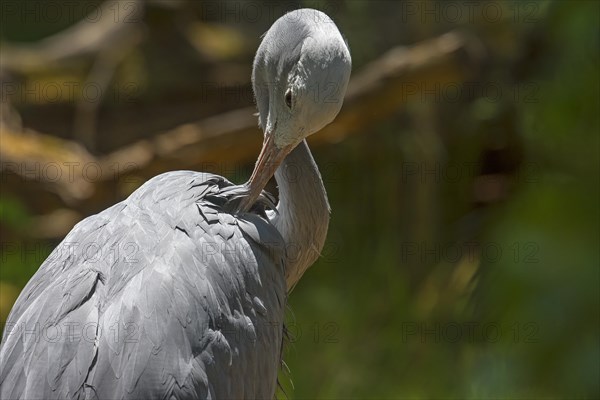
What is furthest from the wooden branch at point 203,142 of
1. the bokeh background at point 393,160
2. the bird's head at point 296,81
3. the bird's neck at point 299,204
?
the bird's head at point 296,81

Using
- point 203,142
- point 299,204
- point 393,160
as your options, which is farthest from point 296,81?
point 393,160

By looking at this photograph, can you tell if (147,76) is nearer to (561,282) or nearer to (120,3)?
(120,3)

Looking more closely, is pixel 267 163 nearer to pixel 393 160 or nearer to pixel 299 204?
Answer: pixel 299 204

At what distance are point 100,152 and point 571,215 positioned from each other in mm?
2682

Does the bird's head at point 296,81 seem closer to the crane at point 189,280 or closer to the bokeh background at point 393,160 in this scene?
the crane at point 189,280

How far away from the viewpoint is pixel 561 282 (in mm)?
Answer: 4160

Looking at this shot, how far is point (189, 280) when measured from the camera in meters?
2.21

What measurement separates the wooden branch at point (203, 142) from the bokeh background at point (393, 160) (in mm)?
12

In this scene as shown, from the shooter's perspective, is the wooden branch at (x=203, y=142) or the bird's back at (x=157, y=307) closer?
the bird's back at (x=157, y=307)

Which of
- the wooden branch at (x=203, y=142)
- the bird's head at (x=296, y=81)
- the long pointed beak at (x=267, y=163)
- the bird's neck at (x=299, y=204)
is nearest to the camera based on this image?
the bird's head at (x=296, y=81)

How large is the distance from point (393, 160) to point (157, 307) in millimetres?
3841

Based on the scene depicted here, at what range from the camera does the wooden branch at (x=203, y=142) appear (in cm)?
423

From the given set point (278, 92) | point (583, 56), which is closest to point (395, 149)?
point (583, 56)

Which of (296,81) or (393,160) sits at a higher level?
(296,81)
